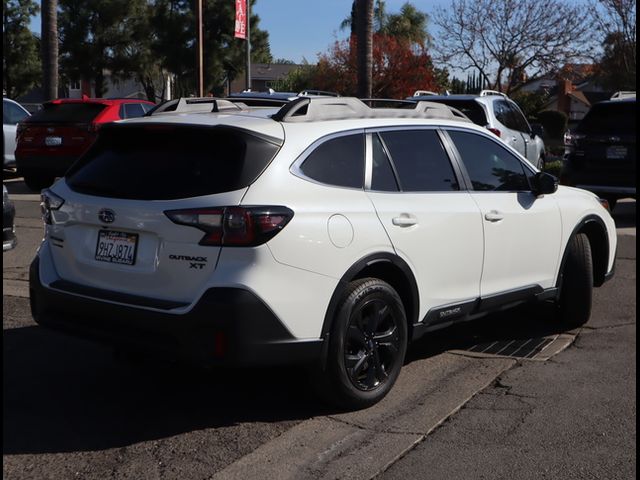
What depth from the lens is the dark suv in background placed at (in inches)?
501

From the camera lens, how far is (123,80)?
5031 cm

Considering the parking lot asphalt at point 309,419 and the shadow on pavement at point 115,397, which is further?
the shadow on pavement at point 115,397

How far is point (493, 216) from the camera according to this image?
579 cm

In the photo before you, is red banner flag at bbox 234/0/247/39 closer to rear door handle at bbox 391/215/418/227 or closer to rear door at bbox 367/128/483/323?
rear door at bbox 367/128/483/323

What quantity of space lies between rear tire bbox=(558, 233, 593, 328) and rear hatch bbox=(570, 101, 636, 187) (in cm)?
638

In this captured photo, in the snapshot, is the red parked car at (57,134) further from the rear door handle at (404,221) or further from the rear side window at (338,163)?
the rear door handle at (404,221)

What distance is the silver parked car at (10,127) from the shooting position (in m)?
17.4

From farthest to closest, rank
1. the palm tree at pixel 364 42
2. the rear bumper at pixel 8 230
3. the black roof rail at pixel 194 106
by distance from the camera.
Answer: the palm tree at pixel 364 42 → the rear bumper at pixel 8 230 → the black roof rail at pixel 194 106

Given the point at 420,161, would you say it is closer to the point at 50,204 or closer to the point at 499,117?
the point at 50,204

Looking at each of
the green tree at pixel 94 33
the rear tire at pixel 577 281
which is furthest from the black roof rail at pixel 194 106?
the green tree at pixel 94 33

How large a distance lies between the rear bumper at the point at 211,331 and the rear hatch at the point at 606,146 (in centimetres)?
954

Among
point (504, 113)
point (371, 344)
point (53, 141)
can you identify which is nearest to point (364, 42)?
point (504, 113)

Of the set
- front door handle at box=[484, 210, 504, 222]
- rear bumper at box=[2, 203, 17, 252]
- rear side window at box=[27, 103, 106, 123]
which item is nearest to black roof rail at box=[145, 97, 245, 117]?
front door handle at box=[484, 210, 504, 222]

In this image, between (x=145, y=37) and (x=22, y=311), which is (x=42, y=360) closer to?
(x=22, y=311)
